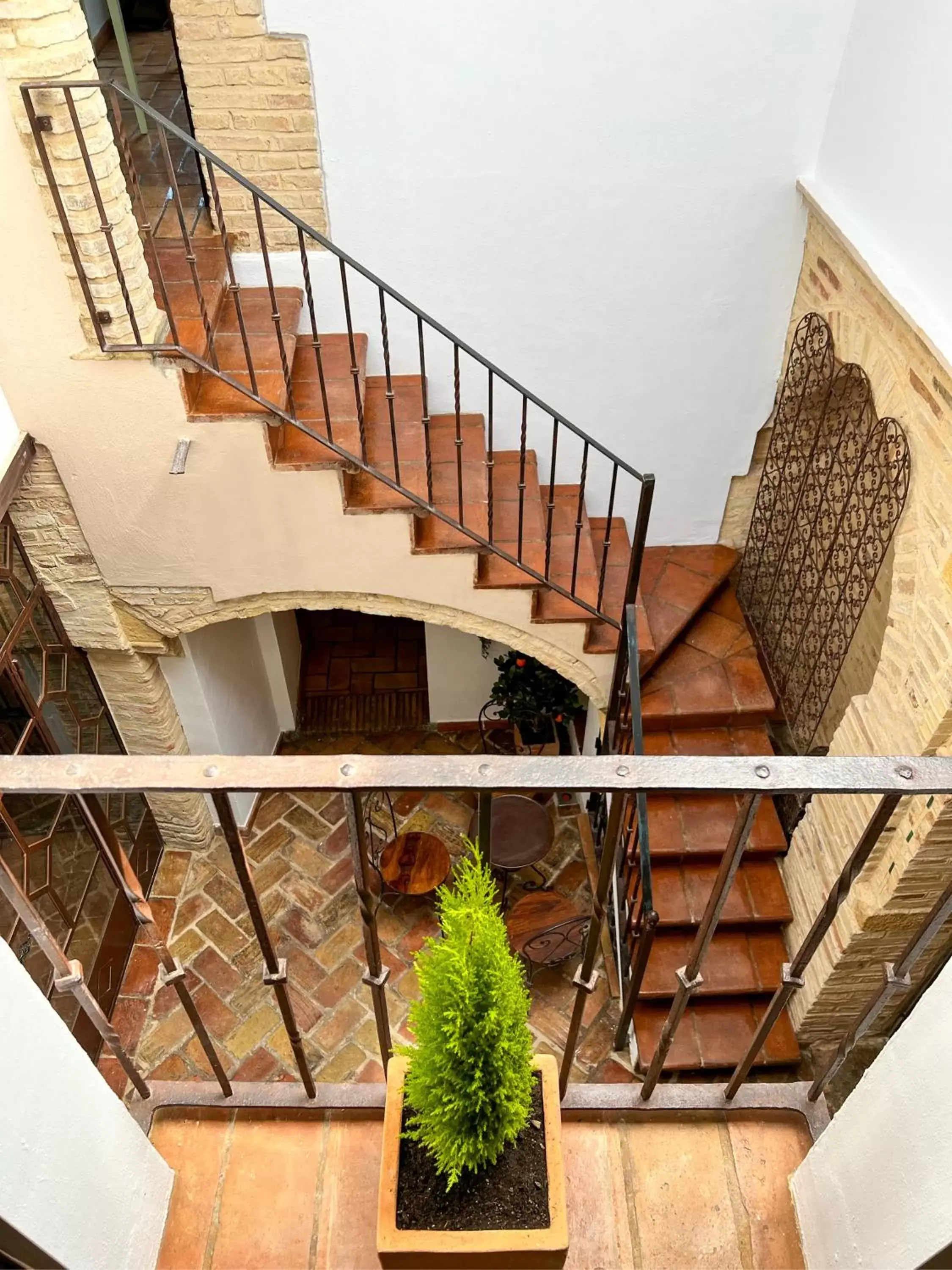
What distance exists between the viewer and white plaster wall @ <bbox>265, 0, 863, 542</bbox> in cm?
396

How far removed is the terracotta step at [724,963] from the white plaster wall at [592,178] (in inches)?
109

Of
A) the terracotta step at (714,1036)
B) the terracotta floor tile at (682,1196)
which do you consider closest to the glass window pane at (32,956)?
the terracotta step at (714,1036)

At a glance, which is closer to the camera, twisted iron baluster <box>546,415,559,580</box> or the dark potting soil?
the dark potting soil

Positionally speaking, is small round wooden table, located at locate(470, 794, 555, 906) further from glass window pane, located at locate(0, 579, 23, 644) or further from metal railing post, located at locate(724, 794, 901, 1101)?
metal railing post, located at locate(724, 794, 901, 1101)

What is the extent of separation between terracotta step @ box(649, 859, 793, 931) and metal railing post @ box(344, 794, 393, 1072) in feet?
10.4

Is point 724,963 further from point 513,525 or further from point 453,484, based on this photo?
point 453,484

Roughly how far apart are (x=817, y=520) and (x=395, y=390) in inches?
91.5

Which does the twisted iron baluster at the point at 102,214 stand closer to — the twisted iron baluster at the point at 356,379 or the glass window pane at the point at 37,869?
the twisted iron baluster at the point at 356,379

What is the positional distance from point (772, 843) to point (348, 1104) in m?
3.59

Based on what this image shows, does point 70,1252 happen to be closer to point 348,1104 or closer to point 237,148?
point 348,1104

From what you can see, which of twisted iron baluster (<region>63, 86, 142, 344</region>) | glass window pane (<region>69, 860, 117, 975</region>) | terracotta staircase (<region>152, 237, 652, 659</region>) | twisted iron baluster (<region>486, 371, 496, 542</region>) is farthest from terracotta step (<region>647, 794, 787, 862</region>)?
twisted iron baluster (<region>63, 86, 142, 344</region>)

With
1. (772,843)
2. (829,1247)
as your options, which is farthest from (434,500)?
(829,1247)

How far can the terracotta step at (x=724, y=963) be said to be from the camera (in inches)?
182

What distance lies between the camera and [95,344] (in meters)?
3.59
